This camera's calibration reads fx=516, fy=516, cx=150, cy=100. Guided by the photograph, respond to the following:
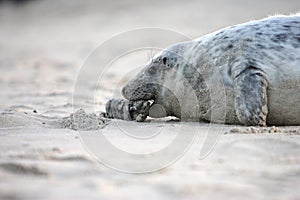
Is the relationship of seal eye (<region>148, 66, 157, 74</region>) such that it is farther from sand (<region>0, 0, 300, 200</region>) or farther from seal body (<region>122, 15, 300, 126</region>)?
sand (<region>0, 0, 300, 200</region>)

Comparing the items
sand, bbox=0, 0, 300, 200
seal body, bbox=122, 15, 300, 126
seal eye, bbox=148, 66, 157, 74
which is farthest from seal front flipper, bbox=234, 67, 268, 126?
seal eye, bbox=148, 66, 157, 74

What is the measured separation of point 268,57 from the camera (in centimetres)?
414

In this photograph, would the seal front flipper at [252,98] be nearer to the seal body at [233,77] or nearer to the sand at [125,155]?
the seal body at [233,77]

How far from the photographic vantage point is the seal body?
158 inches

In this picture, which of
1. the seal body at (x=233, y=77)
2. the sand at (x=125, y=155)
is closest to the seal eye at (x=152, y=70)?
the seal body at (x=233, y=77)

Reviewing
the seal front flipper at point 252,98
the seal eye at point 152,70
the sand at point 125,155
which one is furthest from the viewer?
the seal eye at point 152,70

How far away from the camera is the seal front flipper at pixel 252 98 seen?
155 inches

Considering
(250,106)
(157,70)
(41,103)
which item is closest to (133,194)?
(250,106)

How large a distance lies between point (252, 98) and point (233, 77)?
0.92ft

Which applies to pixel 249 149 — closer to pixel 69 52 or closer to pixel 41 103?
pixel 41 103

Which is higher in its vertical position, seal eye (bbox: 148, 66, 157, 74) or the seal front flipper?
seal eye (bbox: 148, 66, 157, 74)

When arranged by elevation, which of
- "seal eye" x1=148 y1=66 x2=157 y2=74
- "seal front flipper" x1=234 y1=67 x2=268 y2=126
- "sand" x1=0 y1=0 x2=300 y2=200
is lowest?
"sand" x1=0 y1=0 x2=300 y2=200

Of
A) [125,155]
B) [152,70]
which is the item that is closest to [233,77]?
[152,70]

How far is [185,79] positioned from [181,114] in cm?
32
